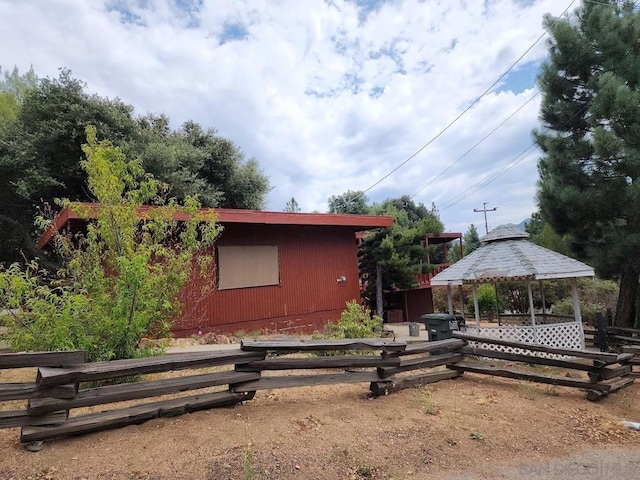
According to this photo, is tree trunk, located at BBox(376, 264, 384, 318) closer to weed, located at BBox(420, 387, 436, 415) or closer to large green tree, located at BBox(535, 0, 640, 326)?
large green tree, located at BBox(535, 0, 640, 326)

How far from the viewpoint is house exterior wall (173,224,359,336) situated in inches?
387

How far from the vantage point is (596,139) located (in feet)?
30.0

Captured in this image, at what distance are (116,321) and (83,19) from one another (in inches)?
405

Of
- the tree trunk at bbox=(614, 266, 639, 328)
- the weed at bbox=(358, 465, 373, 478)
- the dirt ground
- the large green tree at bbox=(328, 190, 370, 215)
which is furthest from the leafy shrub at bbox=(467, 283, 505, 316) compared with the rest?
the weed at bbox=(358, 465, 373, 478)

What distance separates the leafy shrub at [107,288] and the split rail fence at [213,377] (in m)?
0.55

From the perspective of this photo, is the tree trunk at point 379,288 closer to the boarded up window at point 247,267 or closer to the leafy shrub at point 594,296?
the boarded up window at point 247,267

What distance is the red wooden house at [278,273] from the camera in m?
9.86

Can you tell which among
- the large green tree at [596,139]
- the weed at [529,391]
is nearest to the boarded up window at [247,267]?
the weed at [529,391]

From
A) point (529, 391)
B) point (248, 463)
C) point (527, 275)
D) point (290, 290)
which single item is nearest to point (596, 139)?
point (527, 275)

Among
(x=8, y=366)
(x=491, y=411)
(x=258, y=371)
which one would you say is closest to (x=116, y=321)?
(x=8, y=366)

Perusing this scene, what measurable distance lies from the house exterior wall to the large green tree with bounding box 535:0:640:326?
6525mm

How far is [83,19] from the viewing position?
34.1 ft

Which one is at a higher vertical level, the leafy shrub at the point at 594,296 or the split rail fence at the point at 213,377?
the leafy shrub at the point at 594,296

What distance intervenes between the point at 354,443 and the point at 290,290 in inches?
304
